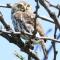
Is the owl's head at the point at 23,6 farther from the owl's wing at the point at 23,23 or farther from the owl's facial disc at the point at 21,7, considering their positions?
the owl's wing at the point at 23,23

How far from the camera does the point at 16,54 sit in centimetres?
212

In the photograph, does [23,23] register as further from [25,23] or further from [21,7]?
[21,7]

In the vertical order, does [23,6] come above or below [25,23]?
below

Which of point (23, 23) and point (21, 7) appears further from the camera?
point (21, 7)

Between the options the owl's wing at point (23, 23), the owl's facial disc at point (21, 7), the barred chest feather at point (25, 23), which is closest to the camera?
the barred chest feather at point (25, 23)

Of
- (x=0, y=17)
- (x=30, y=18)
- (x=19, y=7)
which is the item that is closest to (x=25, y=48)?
(x=0, y=17)

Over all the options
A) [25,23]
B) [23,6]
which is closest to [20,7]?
[23,6]

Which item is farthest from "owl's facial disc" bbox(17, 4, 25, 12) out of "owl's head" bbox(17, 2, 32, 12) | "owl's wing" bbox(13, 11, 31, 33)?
"owl's wing" bbox(13, 11, 31, 33)

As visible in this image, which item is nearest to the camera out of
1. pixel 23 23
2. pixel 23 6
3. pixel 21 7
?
pixel 23 23

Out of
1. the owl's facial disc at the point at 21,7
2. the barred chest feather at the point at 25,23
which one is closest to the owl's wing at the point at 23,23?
the barred chest feather at the point at 25,23

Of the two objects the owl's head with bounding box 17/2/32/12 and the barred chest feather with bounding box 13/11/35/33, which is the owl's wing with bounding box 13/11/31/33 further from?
the owl's head with bounding box 17/2/32/12

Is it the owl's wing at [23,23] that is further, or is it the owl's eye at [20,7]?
the owl's eye at [20,7]

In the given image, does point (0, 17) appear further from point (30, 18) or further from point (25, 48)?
point (30, 18)

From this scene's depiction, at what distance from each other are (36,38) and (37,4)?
35 cm
